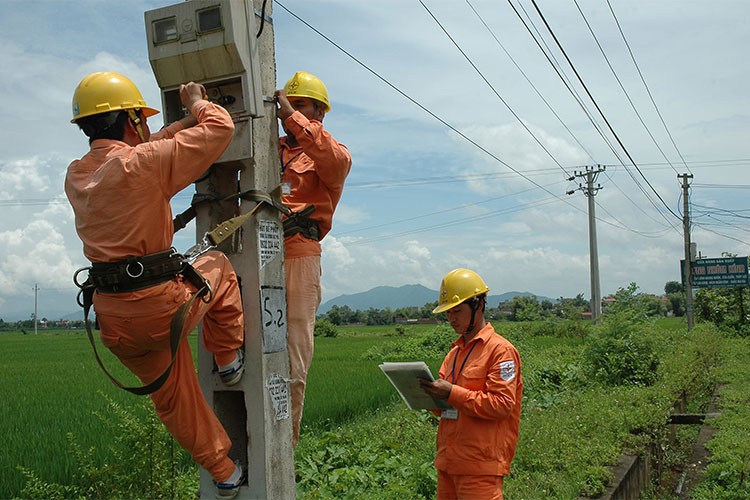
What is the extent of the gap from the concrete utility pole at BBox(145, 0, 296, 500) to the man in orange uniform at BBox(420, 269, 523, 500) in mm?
1051

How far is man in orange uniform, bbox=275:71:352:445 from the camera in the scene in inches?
144

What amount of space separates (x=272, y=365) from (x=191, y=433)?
0.47 meters

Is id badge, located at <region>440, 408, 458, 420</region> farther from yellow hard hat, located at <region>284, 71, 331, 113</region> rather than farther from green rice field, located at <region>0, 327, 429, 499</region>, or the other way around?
green rice field, located at <region>0, 327, 429, 499</region>

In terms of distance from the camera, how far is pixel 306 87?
4031mm

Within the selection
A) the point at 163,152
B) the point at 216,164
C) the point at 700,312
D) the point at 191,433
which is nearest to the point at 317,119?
the point at 216,164

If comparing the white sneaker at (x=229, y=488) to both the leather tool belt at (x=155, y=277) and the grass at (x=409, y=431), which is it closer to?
the leather tool belt at (x=155, y=277)

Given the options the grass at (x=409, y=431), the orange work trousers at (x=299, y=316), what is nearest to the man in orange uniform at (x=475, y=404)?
the orange work trousers at (x=299, y=316)

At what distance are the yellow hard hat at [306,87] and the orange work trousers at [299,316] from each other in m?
0.90

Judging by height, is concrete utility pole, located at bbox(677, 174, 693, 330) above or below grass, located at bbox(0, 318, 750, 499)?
above

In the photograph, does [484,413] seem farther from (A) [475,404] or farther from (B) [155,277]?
(B) [155,277]

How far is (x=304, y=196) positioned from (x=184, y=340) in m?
1.05

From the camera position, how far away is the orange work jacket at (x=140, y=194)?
3.08 meters

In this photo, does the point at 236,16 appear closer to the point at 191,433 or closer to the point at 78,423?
the point at 191,433

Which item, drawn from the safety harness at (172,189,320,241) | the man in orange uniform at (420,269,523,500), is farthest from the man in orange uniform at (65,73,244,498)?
the man in orange uniform at (420,269,523,500)
